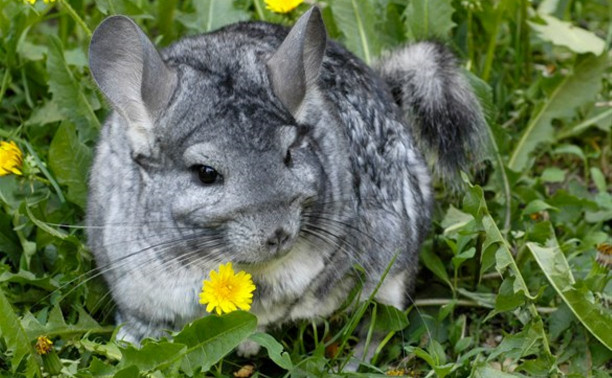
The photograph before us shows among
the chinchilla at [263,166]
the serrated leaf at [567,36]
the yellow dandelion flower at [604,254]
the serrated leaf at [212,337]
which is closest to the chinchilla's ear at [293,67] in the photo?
the chinchilla at [263,166]

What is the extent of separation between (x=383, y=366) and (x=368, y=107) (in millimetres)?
1187

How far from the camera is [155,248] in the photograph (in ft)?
14.8

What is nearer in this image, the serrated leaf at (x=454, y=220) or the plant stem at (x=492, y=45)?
the serrated leaf at (x=454, y=220)

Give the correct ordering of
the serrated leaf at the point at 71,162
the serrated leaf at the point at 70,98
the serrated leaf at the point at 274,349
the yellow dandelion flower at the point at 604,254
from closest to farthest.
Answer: the serrated leaf at the point at 274,349
the yellow dandelion flower at the point at 604,254
the serrated leaf at the point at 71,162
the serrated leaf at the point at 70,98

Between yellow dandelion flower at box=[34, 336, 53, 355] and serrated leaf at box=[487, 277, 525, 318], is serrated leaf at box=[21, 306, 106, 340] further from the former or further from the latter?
serrated leaf at box=[487, 277, 525, 318]

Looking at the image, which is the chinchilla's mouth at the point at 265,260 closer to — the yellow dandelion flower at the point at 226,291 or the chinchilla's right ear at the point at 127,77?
the yellow dandelion flower at the point at 226,291

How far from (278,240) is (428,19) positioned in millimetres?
2462

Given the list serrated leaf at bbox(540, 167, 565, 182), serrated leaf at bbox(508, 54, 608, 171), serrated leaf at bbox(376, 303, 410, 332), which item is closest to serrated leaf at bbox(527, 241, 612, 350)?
serrated leaf at bbox(376, 303, 410, 332)

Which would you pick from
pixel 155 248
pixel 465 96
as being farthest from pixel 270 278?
pixel 465 96

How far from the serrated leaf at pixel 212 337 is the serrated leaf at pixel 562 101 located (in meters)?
2.40

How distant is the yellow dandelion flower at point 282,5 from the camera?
5738mm

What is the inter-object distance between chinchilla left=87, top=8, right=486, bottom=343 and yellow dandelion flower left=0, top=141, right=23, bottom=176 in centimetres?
37

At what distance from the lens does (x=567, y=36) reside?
6.45 meters

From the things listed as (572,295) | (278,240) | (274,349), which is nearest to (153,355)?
(274,349)
